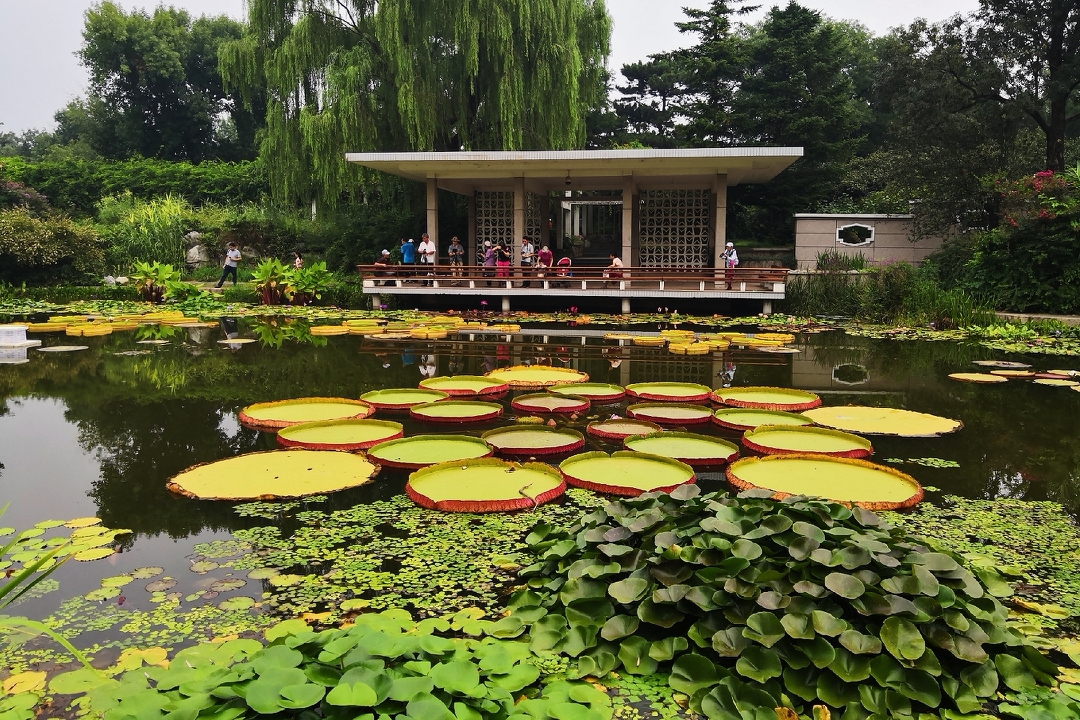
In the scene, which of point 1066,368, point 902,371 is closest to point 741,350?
point 902,371

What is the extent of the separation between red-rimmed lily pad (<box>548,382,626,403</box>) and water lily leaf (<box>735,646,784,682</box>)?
4.47 meters

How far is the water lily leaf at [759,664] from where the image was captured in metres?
2.45

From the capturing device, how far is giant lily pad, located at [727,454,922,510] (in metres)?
4.29

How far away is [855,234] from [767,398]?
1195 cm

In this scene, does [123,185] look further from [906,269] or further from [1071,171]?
[1071,171]

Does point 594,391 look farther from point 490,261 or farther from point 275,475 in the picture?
point 490,261

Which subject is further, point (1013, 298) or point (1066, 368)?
point (1013, 298)

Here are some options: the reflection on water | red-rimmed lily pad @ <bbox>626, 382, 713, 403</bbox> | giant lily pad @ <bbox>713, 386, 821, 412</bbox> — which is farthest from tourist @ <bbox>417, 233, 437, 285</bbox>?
giant lily pad @ <bbox>713, 386, 821, 412</bbox>

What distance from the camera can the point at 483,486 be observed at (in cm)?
449

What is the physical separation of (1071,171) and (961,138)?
3181 mm

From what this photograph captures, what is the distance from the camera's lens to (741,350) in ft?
34.6

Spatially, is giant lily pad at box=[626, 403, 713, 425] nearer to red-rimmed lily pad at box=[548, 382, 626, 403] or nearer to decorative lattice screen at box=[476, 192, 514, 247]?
red-rimmed lily pad at box=[548, 382, 626, 403]

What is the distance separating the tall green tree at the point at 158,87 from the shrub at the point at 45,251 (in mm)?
17709

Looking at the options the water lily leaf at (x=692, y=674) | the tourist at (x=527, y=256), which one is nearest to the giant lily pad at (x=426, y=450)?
the water lily leaf at (x=692, y=674)
